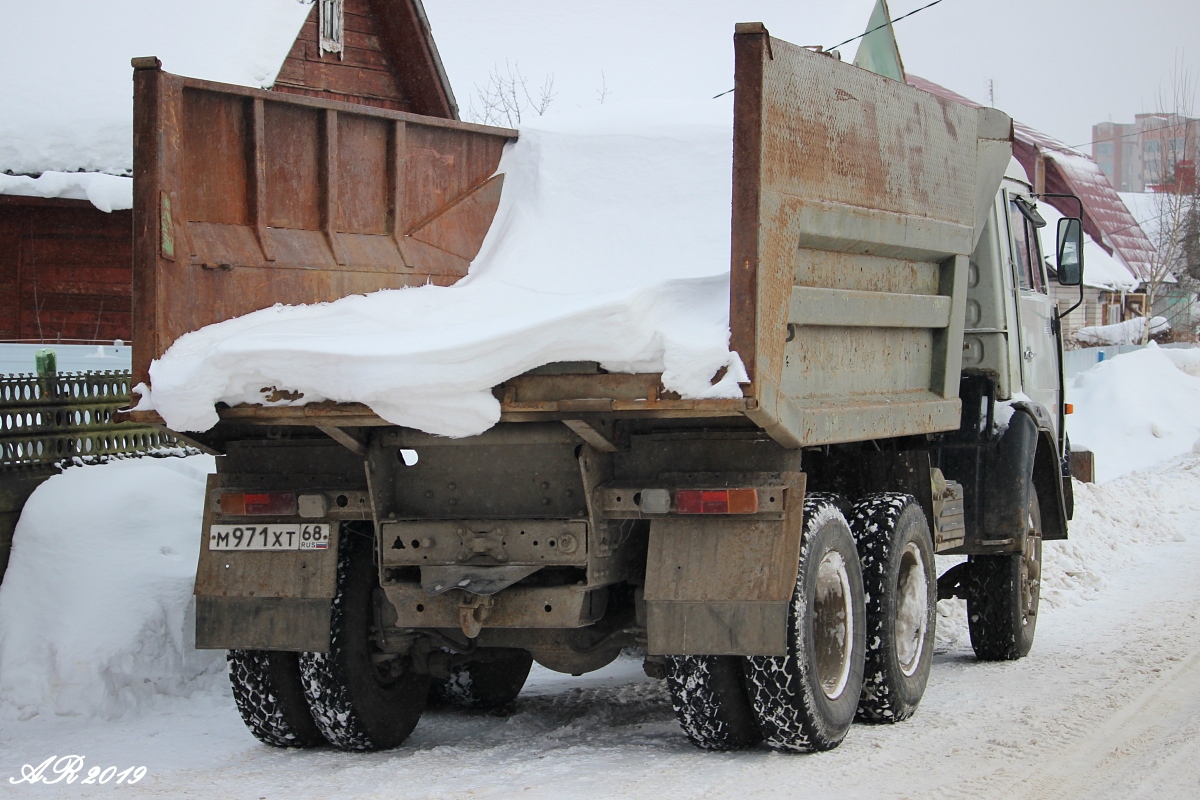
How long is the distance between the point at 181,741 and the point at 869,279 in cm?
360

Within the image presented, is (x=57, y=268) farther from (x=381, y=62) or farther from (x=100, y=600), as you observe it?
(x=100, y=600)

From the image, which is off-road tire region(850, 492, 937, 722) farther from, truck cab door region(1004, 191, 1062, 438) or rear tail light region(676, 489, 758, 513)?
truck cab door region(1004, 191, 1062, 438)

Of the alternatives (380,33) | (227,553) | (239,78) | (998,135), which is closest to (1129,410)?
(380,33)

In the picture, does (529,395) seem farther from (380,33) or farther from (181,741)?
(380,33)

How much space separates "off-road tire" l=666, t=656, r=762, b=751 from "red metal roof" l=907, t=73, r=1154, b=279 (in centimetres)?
3481

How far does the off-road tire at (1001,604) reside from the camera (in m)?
7.55

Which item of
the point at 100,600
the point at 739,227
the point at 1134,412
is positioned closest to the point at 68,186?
the point at 100,600

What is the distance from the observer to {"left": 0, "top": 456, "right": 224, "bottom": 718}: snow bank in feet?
21.9

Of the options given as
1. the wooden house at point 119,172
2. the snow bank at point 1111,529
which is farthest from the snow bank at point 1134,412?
the wooden house at point 119,172

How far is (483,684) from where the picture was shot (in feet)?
21.6

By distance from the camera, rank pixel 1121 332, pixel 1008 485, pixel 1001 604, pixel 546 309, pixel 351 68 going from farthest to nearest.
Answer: pixel 1121 332, pixel 351 68, pixel 1001 604, pixel 1008 485, pixel 546 309

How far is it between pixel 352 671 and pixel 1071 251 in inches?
187

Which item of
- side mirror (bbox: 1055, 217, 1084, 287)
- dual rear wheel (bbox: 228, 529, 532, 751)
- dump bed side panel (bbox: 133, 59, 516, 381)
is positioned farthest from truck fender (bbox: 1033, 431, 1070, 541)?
dual rear wheel (bbox: 228, 529, 532, 751)

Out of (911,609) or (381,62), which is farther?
(381,62)
